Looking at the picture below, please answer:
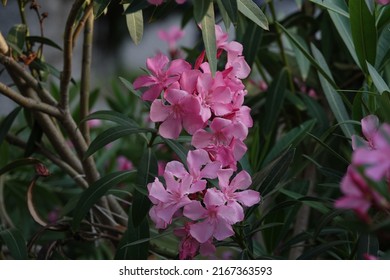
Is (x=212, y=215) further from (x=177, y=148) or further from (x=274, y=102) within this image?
(x=274, y=102)

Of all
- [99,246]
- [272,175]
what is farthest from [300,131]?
[99,246]

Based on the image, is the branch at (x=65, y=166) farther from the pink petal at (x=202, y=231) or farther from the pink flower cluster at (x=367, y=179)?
the pink flower cluster at (x=367, y=179)

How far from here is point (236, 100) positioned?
40.7 inches

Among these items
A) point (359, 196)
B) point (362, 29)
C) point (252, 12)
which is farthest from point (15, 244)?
point (359, 196)

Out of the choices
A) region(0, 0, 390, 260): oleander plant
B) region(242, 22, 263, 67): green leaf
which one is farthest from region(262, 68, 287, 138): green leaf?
region(242, 22, 263, 67): green leaf

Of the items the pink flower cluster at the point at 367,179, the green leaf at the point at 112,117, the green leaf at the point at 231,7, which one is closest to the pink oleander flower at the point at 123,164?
the green leaf at the point at 112,117

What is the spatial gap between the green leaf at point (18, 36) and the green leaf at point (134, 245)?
0.44 metres

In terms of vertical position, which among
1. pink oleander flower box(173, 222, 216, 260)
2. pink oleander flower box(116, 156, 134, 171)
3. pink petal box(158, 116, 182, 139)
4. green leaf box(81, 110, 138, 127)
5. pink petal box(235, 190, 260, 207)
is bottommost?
pink oleander flower box(116, 156, 134, 171)

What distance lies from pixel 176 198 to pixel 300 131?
48 cm

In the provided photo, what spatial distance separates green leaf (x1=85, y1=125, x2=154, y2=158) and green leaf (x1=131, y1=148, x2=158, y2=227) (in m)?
0.05

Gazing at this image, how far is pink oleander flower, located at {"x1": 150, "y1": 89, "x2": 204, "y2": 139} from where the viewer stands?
3.27 feet

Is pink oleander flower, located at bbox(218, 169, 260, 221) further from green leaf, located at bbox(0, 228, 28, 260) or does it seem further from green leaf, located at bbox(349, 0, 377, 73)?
green leaf, located at bbox(0, 228, 28, 260)

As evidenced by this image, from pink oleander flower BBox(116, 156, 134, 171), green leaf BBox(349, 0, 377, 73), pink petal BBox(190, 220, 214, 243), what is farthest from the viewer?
pink oleander flower BBox(116, 156, 134, 171)

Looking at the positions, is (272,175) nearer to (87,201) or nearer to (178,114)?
(178,114)
